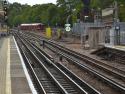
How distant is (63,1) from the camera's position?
117938 mm

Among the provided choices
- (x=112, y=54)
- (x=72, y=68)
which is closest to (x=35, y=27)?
(x=112, y=54)

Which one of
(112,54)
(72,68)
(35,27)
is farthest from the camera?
(35,27)

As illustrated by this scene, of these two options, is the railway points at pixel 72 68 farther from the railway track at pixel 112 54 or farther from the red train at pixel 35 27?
the red train at pixel 35 27

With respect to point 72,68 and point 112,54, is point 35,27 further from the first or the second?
point 72,68

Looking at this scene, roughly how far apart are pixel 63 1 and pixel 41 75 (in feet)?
309

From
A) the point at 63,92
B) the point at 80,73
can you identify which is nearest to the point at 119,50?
the point at 80,73

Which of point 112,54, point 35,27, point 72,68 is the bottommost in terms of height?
point 35,27

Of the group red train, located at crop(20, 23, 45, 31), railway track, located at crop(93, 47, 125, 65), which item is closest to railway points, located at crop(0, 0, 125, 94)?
railway track, located at crop(93, 47, 125, 65)

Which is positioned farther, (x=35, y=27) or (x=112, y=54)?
(x=35, y=27)

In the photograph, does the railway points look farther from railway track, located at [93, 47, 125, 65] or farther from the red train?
the red train

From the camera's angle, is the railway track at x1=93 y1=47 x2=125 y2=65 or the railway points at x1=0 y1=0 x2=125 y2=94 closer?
the railway points at x1=0 y1=0 x2=125 y2=94

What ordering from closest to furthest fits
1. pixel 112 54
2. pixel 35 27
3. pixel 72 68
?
pixel 72 68 < pixel 112 54 < pixel 35 27

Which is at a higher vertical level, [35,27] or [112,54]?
[112,54]

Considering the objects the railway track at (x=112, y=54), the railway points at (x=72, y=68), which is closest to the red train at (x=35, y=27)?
the railway points at (x=72, y=68)
